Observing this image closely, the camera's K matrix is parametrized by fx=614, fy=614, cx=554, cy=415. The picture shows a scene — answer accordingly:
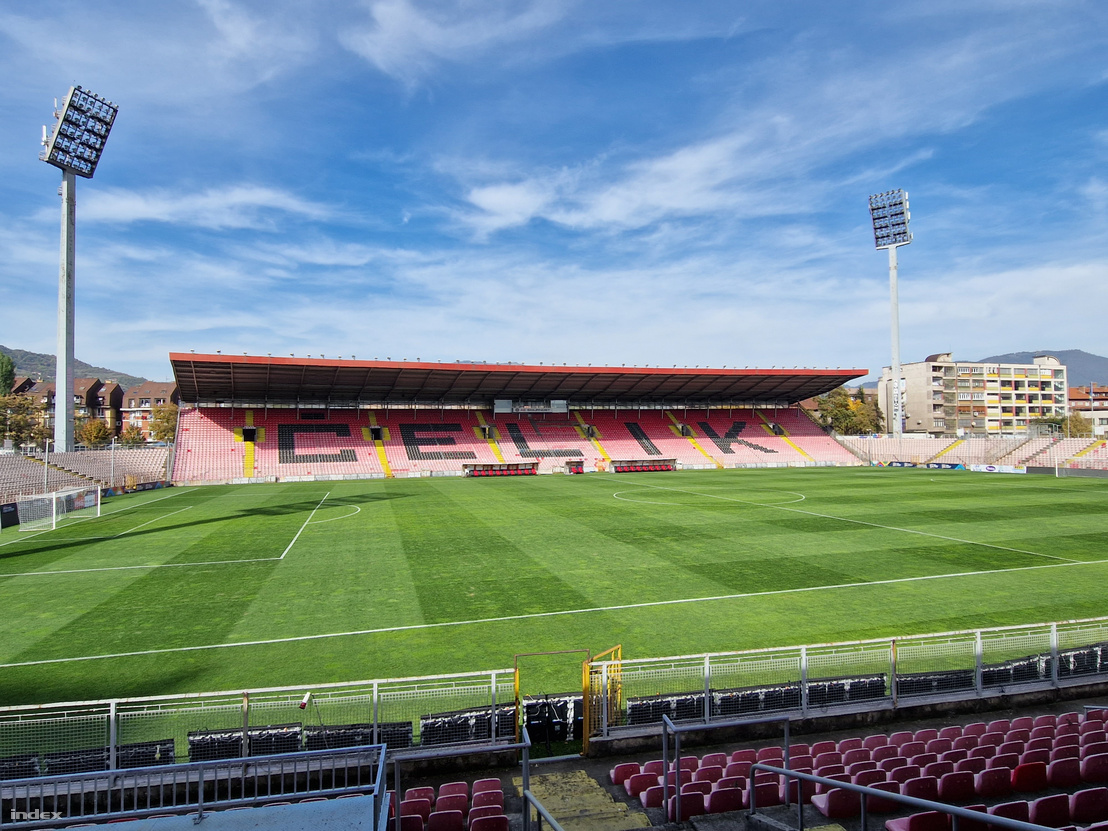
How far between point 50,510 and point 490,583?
2947 centimetres

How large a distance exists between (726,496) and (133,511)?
37.2 meters

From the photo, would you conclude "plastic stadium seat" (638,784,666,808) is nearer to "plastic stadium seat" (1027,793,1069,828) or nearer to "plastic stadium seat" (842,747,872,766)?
"plastic stadium seat" (842,747,872,766)

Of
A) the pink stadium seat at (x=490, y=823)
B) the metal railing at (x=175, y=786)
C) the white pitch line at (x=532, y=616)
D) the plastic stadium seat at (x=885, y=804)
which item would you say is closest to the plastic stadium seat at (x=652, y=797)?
the pink stadium seat at (x=490, y=823)

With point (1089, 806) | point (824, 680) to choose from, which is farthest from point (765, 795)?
point (824, 680)

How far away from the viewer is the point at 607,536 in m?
27.5

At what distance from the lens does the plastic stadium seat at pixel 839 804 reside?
6.85m

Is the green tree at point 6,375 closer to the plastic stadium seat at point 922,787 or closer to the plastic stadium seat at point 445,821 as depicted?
the plastic stadium seat at point 445,821

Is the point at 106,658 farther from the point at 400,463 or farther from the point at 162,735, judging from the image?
the point at 400,463

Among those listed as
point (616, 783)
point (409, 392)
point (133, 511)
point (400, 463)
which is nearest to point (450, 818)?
point (616, 783)

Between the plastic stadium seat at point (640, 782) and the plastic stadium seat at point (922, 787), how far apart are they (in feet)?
9.29

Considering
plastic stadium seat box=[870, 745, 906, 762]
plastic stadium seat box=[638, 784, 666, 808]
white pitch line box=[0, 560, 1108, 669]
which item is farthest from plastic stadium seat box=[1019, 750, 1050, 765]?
white pitch line box=[0, 560, 1108, 669]

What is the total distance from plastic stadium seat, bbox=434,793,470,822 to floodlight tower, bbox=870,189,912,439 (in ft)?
256

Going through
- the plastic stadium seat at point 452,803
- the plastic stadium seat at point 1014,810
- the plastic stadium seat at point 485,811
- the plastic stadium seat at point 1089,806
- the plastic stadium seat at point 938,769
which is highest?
the plastic stadium seat at point 1014,810

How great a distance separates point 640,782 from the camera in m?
7.86
